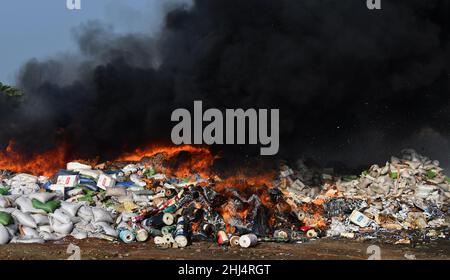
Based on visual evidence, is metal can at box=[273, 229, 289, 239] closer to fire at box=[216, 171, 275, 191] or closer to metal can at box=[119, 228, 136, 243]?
fire at box=[216, 171, 275, 191]

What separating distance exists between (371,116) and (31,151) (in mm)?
13794

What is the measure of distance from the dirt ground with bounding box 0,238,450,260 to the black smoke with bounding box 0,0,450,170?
28.1 ft

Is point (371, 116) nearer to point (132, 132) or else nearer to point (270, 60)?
point (270, 60)

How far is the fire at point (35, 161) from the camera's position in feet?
61.3

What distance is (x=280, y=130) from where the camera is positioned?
20.6 metres

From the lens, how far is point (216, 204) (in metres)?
13.1

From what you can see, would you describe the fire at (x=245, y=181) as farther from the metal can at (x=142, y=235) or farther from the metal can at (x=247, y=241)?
the metal can at (x=142, y=235)

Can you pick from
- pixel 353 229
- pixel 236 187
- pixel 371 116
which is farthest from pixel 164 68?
pixel 353 229

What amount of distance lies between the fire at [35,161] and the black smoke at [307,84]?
0.58m

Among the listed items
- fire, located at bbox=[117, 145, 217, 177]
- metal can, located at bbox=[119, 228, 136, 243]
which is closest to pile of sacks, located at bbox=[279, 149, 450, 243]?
fire, located at bbox=[117, 145, 217, 177]

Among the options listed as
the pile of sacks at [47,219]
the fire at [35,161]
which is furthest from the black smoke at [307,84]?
the pile of sacks at [47,219]

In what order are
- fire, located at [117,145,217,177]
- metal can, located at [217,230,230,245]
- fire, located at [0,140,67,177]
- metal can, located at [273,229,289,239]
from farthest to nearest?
fire, located at [0,140,67,177], fire, located at [117,145,217,177], metal can, located at [273,229,289,239], metal can, located at [217,230,230,245]

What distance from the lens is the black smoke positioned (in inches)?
831

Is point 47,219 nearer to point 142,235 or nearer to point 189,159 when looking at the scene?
point 142,235
